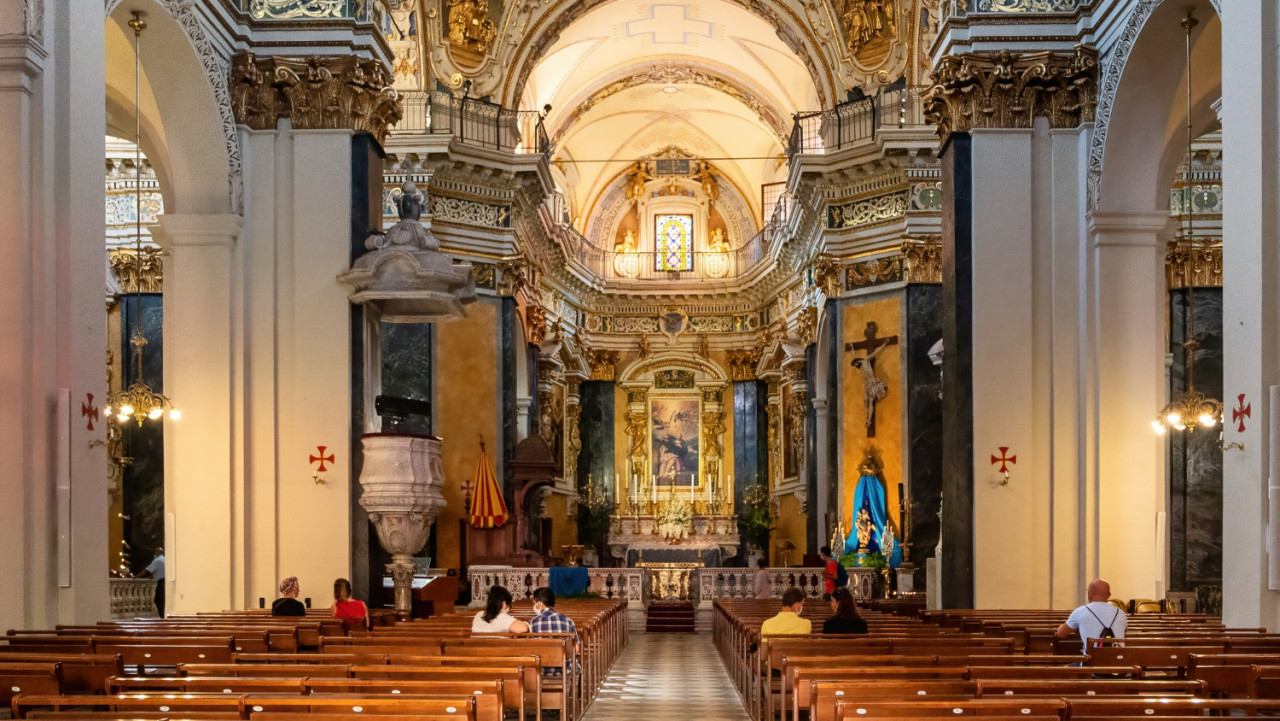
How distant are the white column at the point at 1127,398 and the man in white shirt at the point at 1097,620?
5.40 meters

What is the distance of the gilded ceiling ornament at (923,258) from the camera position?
22.6 meters

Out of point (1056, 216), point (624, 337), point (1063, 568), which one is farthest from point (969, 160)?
point (624, 337)

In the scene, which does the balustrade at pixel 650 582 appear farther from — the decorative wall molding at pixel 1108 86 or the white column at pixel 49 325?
the white column at pixel 49 325

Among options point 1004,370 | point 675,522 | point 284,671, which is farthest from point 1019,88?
point 675,522

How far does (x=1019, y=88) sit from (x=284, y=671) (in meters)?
10.5

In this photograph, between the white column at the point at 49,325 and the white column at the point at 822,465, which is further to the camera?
the white column at the point at 822,465

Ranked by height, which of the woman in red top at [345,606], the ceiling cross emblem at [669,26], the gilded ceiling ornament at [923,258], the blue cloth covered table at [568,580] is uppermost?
the ceiling cross emblem at [669,26]

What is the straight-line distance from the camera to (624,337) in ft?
119

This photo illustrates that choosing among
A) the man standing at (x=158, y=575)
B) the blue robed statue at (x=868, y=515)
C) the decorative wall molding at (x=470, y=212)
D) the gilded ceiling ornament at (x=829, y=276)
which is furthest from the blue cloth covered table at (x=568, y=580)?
the gilded ceiling ornament at (x=829, y=276)

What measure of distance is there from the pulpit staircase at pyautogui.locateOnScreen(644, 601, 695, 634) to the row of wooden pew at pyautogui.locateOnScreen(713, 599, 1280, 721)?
9666mm

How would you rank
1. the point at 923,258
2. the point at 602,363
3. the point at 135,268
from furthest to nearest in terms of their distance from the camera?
the point at 602,363
the point at 923,258
the point at 135,268

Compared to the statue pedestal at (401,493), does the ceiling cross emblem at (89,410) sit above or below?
above

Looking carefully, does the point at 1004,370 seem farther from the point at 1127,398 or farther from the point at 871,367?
the point at 871,367

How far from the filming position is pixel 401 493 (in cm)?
1355
